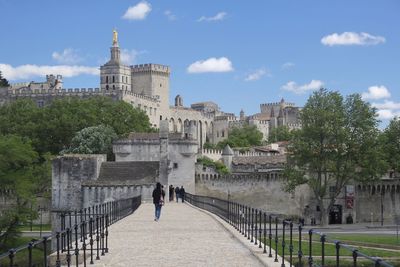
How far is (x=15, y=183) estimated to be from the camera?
50.6 metres

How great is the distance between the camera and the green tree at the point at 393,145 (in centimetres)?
7262

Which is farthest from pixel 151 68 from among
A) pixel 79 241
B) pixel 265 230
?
pixel 265 230

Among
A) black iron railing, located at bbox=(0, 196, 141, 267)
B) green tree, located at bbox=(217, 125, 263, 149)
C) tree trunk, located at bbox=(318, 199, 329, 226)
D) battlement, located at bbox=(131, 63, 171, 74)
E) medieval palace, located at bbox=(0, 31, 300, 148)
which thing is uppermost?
battlement, located at bbox=(131, 63, 171, 74)

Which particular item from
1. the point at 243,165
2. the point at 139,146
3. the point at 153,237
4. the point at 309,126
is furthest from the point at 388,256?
the point at 243,165

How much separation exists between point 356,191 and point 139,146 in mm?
20334

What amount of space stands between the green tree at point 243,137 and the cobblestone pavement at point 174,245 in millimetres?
106938

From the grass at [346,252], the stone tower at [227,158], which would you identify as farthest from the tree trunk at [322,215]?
the stone tower at [227,158]

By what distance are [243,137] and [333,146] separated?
79.6 meters

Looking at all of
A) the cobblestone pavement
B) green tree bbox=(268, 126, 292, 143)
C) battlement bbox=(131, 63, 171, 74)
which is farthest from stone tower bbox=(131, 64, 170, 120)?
the cobblestone pavement

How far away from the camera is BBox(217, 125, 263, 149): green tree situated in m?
139

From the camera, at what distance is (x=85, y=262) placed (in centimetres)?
1585

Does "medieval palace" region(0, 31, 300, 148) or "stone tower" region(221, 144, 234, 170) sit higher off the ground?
"medieval palace" region(0, 31, 300, 148)

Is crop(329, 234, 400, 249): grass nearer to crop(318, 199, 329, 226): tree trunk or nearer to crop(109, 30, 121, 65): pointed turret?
crop(318, 199, 329, 226): tree trunk

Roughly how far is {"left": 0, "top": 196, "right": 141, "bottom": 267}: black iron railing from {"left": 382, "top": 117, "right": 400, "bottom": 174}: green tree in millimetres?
38585
